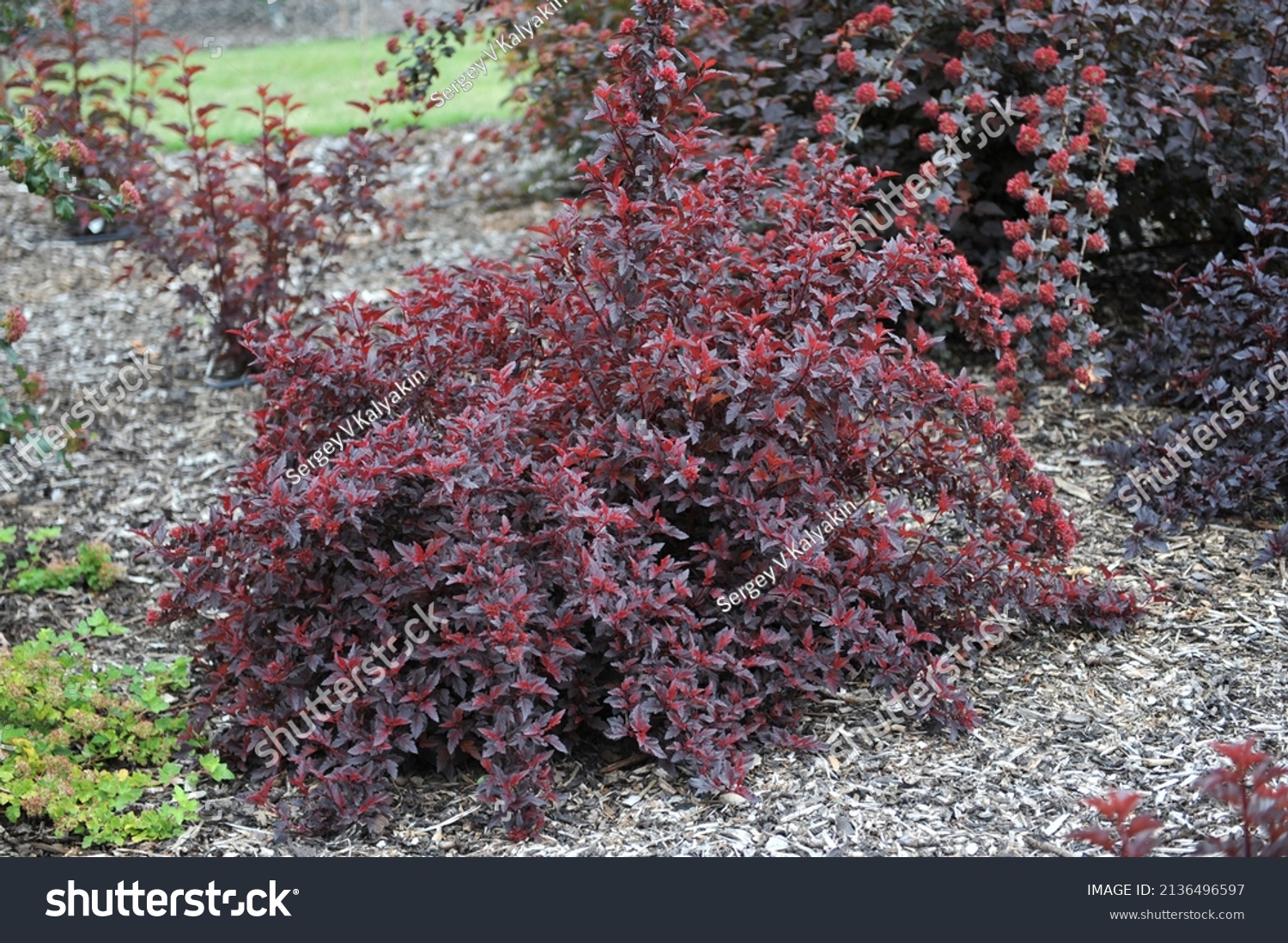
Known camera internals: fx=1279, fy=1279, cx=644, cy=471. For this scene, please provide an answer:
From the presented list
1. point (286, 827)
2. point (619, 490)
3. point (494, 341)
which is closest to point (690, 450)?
point (619, 490)

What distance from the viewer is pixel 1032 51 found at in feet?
14.9

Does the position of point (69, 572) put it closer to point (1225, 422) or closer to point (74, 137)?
point (74, 137)

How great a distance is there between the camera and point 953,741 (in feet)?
9.78

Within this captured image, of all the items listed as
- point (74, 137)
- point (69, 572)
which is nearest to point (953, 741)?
point (69, 572)

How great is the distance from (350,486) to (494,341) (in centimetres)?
74

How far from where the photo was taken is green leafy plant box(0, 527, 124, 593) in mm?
3896

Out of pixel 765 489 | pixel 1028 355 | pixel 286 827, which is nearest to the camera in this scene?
pixel 286 827

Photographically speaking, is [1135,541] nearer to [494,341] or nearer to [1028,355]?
[1028,355]

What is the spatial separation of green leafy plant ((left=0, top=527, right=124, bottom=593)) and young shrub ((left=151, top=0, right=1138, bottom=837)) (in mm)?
863

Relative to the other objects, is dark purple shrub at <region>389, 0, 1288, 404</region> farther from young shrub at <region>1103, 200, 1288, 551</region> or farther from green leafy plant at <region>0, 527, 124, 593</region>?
green leafy plant at <region>0, 527, 124, 593</region>

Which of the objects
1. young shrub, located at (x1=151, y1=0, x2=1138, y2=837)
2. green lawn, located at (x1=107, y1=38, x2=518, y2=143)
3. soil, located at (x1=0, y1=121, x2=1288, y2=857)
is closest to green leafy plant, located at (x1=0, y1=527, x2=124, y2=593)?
soil, located at (x1=0, y1=121, x2=1288, y2=857)

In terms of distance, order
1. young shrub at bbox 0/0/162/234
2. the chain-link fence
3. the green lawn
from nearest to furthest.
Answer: young shrub at bbox 0/0/162/234, the green lawn, the chain-link fence

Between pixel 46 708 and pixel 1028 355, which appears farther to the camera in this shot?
pixel 1028 355

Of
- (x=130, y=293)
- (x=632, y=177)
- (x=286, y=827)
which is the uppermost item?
(x=632, y=177)
